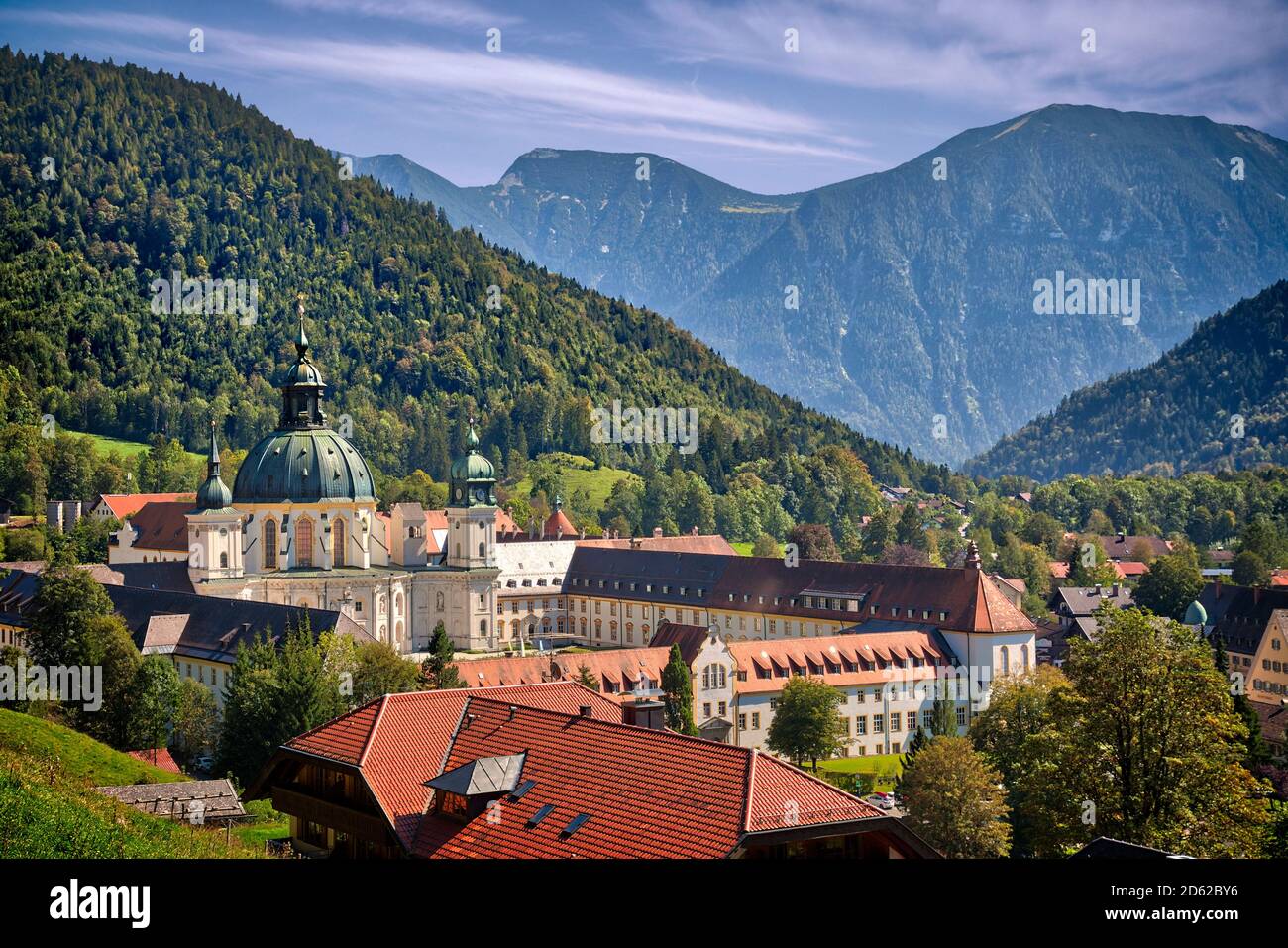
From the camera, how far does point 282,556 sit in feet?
339

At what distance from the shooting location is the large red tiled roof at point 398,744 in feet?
107

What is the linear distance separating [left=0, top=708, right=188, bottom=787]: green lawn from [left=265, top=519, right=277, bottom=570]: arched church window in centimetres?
5132

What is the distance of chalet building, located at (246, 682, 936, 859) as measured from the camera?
26.2 m

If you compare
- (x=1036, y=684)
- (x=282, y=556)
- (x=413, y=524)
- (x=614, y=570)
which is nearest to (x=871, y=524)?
(x=614, y=570)

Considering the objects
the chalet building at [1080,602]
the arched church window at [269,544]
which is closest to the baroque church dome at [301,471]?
the arched church window at [269,544]

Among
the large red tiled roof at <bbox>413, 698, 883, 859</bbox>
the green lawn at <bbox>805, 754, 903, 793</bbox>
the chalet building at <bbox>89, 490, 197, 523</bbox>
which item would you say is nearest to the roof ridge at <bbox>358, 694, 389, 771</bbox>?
the large red tiled roof at <bbox>413, 698, 883, 859</bbox>

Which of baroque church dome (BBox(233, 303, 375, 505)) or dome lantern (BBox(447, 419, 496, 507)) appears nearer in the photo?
baroque church dome (BBox(233, 303, 375, 505))

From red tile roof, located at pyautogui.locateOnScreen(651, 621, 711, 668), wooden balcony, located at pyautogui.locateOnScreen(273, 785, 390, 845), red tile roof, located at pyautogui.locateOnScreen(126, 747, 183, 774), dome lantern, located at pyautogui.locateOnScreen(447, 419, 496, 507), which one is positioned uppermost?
dome lantern, located at pyautogui.locateOnScreen(447, 419, 496, 507)

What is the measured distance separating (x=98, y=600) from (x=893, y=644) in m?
40.9

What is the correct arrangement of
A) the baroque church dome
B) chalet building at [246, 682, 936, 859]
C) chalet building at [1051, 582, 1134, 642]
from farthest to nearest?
chalet building at [1051, 582, 1134, 642]
the baroque church dome
chalet building at [246, 682, 936, 859]

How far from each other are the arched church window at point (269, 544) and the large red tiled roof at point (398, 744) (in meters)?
67.9

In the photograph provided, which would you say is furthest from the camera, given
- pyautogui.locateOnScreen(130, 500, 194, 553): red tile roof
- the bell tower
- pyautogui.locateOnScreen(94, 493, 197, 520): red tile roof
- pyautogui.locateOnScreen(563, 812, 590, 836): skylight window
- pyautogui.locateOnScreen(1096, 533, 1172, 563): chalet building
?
pyautogui.locateOnScreen(1096, 533, 1172, 563): chalet building

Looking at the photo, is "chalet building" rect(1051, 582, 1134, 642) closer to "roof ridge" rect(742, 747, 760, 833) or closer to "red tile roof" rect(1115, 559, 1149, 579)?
"red tile roof" rect(1115, 559, 1149, 579)
